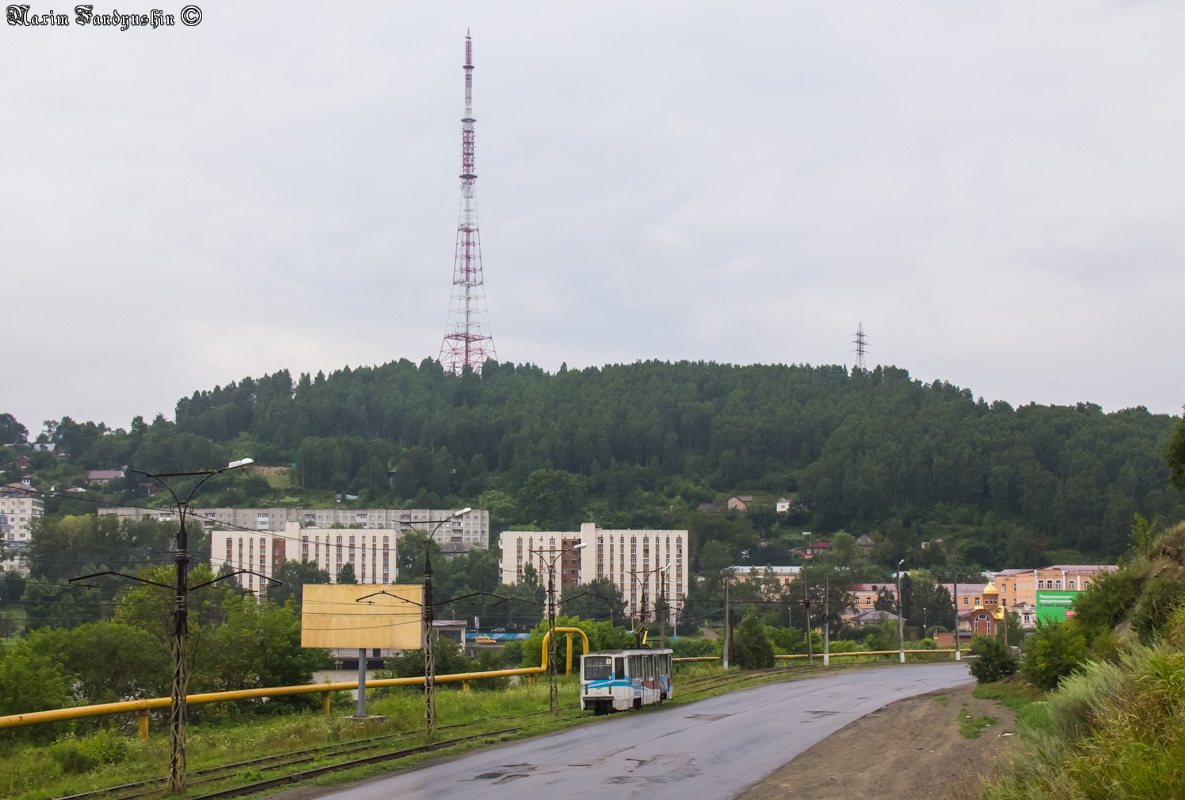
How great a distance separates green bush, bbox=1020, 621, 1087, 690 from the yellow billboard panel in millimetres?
21789

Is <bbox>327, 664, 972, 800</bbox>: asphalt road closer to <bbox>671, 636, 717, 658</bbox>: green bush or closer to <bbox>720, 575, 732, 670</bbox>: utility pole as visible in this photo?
<bbox>720, 575, 732, 670</bbox>: utility pole

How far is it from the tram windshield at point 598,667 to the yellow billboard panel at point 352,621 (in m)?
6.90

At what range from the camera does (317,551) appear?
7106 inches

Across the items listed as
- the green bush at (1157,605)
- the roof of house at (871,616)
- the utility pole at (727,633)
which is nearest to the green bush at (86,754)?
the green bush at (1157,605)

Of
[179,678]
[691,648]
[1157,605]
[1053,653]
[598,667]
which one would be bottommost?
[691,648]

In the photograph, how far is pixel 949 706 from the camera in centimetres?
4078

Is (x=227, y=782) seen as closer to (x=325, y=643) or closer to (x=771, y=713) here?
(x=325, y=643)

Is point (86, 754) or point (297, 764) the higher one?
point (86, 754)

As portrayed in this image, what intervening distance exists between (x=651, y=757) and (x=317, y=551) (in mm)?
160023

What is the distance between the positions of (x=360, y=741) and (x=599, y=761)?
9077 mm

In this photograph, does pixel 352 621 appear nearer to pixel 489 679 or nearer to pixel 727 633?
pixel 489 679

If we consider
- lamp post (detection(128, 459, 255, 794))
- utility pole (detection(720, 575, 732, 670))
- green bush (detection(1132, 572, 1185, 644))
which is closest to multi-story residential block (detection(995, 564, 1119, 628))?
utility pole (detection(720, 575, 732, 670))

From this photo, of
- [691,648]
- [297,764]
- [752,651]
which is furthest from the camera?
[691,648]

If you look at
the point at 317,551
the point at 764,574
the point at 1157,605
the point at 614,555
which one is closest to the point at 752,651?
the point at 1157,605
